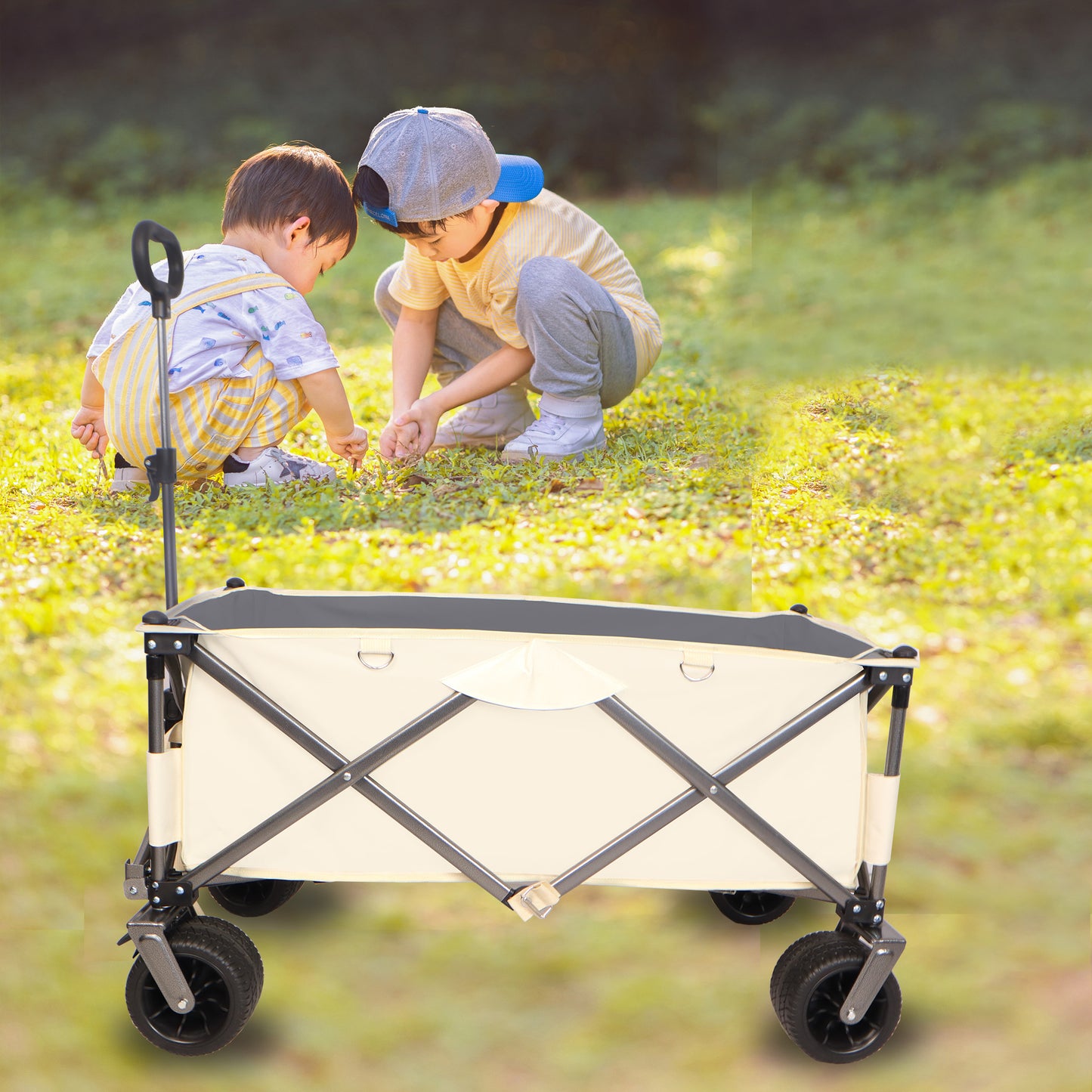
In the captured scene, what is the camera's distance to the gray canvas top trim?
5.01 feet

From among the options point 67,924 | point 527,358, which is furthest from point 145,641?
point 527,358

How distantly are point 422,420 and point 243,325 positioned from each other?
1.28ft

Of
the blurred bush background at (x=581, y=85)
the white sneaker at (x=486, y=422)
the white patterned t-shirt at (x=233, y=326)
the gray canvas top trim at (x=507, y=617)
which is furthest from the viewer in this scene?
the blurred bush background at (x=581, y=85)

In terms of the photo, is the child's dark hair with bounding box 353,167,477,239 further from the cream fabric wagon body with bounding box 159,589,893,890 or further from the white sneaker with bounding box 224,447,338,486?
the cream fabric wagon body with bounding box 159,589,893,890

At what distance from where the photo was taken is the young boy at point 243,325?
2012 mm

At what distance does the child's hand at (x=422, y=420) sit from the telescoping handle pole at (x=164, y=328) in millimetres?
817

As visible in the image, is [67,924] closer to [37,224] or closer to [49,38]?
[37,224]

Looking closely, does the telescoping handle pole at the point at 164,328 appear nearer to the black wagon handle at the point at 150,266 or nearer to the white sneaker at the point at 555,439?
the black wagon handle at the point at 150,266

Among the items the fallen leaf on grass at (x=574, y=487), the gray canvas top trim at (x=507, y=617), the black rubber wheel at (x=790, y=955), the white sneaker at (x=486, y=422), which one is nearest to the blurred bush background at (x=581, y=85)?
the white sneaker at (x=486, y=422)

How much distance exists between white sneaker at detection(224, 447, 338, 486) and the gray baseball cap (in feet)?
1.51

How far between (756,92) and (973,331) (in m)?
2.55

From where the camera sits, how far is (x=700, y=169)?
13.8ft

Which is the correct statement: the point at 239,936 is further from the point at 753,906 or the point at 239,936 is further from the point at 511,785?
the point at 753,906

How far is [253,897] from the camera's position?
1599 millimetres
